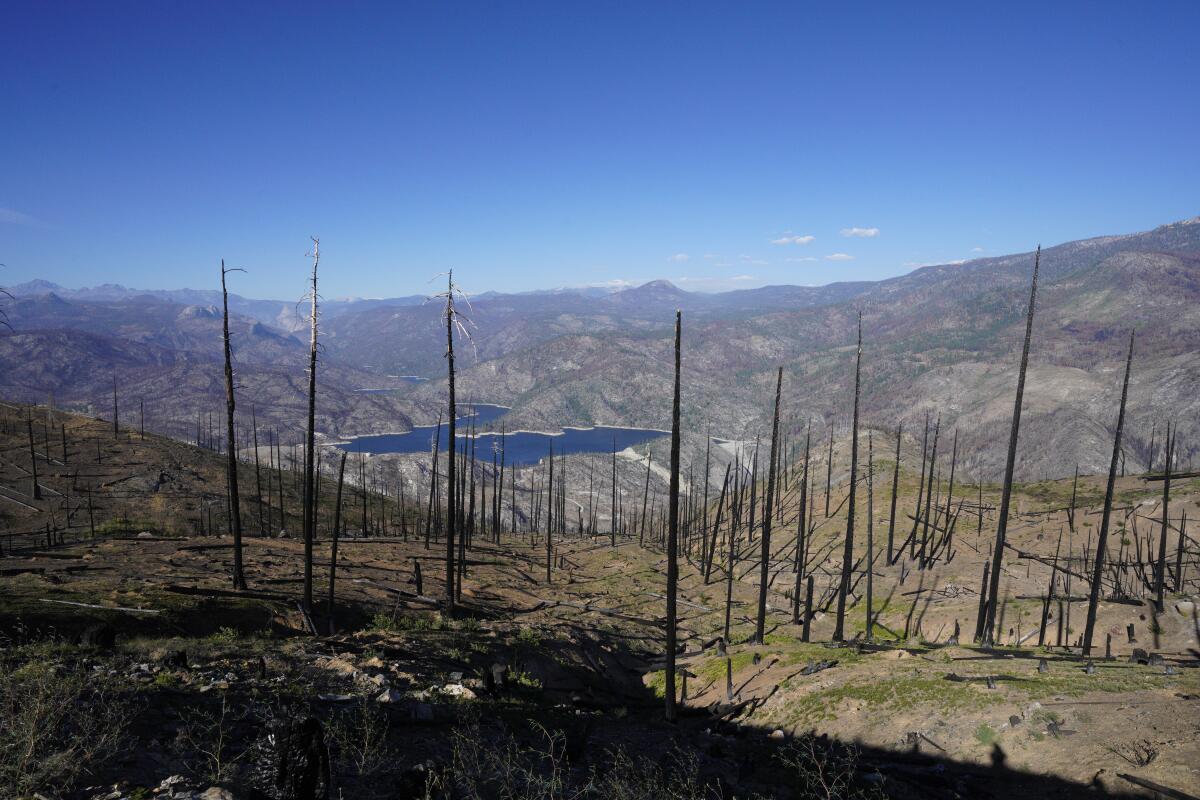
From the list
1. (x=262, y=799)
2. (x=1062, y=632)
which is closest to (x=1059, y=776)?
(x=262, y=799)

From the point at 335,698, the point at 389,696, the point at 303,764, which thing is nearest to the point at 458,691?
the point at 389,696

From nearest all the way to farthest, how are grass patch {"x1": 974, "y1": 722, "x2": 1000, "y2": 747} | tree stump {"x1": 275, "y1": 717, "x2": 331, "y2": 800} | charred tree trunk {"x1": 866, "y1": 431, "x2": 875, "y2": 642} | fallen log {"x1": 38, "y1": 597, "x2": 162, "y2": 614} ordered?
tree stump {"x1": 275, "y1": 717, "x2": 331, "y2": 800} → grass patch {"x1": 974, "y1": 722, "x2": 1000, "y2": 747} → fallen log {"x1": 38, "y1": 597, "x2": 162, "y2": 614} → charred tree trunk {"x1": 866, "y1": 431, "x2": 875, "y2": 642}

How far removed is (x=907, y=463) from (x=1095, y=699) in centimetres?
8722

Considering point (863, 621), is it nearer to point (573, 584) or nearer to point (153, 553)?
point (573, 584)

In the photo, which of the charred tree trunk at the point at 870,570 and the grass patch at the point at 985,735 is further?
the charred tree trunk at the point at 870,570

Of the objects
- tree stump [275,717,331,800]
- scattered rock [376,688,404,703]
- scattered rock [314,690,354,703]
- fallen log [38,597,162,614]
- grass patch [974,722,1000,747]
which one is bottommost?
grass patch [974,722,1000,747]

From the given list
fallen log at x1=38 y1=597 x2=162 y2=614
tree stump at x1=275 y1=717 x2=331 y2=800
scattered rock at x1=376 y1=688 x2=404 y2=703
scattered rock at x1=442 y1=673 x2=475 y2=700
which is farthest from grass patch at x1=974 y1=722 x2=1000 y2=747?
fallen log at x1=38 y1=597 x2=162 y2=614

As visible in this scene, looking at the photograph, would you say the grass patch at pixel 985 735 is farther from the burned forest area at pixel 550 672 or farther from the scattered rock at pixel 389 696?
the scattered rock at pixel 389 696

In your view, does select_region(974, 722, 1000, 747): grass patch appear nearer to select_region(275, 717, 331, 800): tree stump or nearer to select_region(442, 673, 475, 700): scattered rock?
select_region(442, 673, 475, 700): scattered rock

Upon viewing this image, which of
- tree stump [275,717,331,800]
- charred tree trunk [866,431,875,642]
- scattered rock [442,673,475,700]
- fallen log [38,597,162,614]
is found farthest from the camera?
charred tree trunk [866,431,875,642]

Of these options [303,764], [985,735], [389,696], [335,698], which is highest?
[303,764]

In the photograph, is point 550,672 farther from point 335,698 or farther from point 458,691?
point 335,698

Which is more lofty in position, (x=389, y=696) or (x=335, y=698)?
(x=335, y=698)

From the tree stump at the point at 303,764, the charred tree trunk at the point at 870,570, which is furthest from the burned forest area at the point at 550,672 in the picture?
the charred tree trunk at the point at 870,570
